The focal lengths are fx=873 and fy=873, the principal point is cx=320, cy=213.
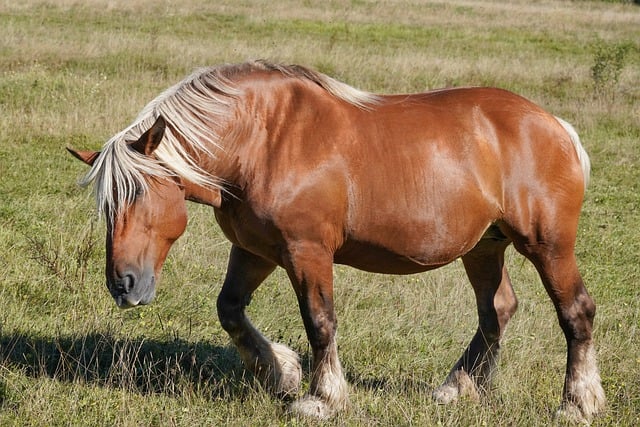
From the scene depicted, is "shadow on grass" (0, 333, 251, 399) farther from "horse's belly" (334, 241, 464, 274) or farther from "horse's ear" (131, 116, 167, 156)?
"horse's ear" (131, 116, 167, 156)

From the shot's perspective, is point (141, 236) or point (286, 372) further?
point (286, 372)

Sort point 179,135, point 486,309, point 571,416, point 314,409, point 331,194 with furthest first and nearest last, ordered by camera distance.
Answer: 1. point 486,309
2. point 571,416
3. point 314,409
4. point 331,194
5. point 179,135

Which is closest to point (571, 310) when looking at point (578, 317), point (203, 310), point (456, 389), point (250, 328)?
point (578, 317)

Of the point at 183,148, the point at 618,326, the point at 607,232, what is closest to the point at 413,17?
the point at 607,232

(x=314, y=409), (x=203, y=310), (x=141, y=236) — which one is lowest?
(x=203, y=310)

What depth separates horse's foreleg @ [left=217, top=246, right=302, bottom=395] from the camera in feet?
15.8

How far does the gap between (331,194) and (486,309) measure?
144 centimetres

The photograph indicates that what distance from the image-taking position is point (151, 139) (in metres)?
4.01

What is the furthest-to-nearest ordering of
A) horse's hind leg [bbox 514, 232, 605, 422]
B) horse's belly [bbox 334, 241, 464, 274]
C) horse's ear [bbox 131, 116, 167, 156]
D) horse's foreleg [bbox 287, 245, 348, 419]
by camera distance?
horse's hind leg [bbox 514, 232, 605, 422], horse's belly [bbox 334, 241, 464, 274], horse's foreleg [bbox 287, 245, 348, 419], horse's ear [bbox 131, 116, 167, 156]

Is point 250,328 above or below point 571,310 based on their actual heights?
below

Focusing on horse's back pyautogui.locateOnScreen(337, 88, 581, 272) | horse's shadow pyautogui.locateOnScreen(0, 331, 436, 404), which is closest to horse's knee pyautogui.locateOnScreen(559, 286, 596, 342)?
horse's back pyautogui.locateOnScreen(337, 88, 581, 272)

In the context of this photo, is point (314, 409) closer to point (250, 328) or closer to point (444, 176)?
point (250, 328)

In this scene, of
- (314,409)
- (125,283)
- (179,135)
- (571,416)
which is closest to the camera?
(125,283)

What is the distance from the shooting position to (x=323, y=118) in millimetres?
4500
